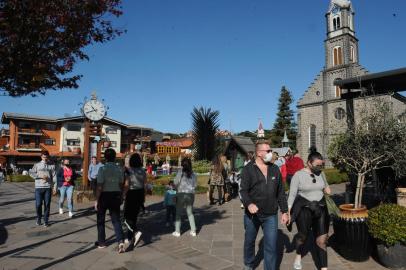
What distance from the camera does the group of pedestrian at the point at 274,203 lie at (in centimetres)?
441

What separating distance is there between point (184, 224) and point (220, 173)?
3431 millimetres

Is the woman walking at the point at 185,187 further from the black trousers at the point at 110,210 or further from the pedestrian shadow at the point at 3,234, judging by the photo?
the pedestrian shadow at the point at 3,234

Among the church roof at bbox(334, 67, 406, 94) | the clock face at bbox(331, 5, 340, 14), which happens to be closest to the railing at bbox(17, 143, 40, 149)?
the clock face at bbox(331, 5, 340, 14)

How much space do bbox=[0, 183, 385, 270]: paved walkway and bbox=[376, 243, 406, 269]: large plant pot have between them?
0.21 meters

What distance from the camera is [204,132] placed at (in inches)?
659

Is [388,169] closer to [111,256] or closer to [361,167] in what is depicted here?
[361,167]

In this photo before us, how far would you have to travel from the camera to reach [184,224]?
872cm

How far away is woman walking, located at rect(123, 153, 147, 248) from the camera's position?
654 cm

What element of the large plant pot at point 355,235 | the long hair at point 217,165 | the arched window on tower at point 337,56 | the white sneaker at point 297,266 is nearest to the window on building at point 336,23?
the arched window on tower at point 337,56

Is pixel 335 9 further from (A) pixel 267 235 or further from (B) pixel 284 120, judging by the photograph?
(A) pixel 267 235

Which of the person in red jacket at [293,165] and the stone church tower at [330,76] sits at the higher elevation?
the stone church tower at [330,76]

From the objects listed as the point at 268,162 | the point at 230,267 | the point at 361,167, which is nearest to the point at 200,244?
the point at 230,267

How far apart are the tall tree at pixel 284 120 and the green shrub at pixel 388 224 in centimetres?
5769

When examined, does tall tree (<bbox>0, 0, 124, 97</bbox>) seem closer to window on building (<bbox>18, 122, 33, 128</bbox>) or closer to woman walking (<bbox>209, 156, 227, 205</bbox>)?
woman walking (<bbox>209, 156, 227, 205</bbox>)
